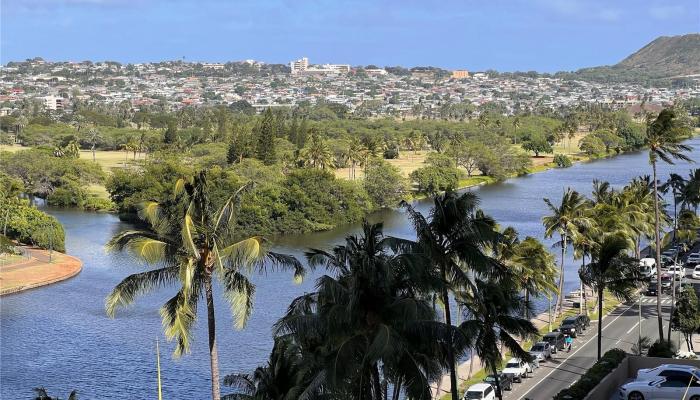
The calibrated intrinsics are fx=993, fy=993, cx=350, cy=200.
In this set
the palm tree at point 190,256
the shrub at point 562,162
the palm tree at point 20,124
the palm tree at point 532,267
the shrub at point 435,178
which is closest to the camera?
the palm tree at point 190,256

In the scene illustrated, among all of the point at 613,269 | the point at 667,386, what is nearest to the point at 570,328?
the point at 613,269

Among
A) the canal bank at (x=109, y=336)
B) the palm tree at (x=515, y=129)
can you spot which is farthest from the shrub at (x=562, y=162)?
the canal bank at (x=109, y=336)

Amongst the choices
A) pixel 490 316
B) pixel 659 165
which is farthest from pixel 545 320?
pixel 659 165

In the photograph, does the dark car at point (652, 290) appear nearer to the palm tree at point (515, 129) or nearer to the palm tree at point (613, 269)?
the palm tree at point (613, 269)

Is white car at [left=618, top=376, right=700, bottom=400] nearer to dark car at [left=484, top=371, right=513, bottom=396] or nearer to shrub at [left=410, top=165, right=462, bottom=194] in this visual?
dark car at [left=484, top=371, right=513, bottom=396]

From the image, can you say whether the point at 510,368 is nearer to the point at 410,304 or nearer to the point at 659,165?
the point at 410,304

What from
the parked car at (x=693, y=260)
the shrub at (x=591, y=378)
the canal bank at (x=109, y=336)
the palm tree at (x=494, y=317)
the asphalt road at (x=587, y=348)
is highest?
the palm tree at (x=494, y=317)

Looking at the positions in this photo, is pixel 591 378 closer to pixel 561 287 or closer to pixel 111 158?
pixel 561 287

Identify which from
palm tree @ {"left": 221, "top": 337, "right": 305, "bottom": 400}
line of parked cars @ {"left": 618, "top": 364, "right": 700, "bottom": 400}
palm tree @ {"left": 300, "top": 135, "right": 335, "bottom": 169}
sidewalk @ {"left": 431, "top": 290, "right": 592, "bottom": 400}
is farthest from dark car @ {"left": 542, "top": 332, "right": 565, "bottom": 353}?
palm tree @ {"left": 300, "top": 135, "right": 335, "bottom": 169}
